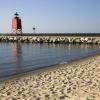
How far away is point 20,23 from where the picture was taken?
297 feet

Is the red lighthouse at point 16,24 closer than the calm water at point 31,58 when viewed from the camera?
No

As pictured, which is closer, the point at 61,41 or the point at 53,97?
the point at 53,97

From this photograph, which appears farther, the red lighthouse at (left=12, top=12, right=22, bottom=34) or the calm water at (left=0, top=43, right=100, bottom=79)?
the red lighthouse at (left=12, top=12, right=22, bottom=34)

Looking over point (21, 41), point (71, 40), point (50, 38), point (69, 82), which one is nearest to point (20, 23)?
point (21, 41)

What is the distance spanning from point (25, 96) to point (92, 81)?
3.98 metres

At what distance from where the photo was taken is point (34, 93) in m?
11.6

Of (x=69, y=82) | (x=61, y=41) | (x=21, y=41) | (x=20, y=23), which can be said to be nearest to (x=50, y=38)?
(x=61, y=41)

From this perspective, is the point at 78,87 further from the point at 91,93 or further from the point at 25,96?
the point at 25,96

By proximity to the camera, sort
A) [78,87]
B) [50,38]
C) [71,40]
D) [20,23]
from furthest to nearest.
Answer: [20,23], [50,38], [71,40], [78,87]

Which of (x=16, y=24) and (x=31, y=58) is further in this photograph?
(x=16, y=24)

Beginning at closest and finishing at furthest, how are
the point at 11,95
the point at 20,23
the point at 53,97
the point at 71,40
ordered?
the point at 53,97 → the point at 11,95 → the point at 71,40 → the point at 20,23

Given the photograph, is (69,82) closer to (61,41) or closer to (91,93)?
(91,93)

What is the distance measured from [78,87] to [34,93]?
2.14 m

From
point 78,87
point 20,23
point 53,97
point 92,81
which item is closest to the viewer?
point 53,97
